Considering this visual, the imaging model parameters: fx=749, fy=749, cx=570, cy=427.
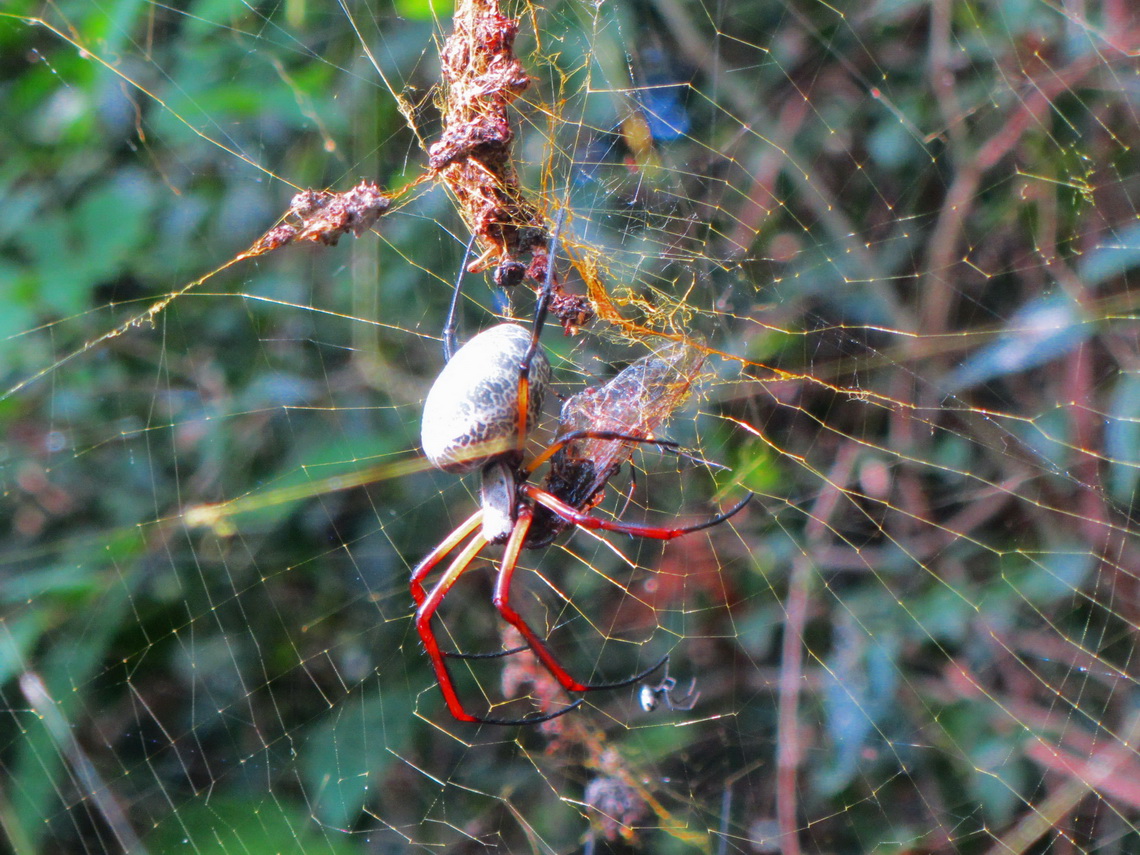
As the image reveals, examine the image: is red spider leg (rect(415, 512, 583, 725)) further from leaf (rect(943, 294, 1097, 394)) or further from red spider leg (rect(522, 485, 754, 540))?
leaf (rect(943, 294, 1097, 394))

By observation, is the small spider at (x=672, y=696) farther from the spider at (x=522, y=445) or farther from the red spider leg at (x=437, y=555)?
the red spider leg at (x=437, y=555)

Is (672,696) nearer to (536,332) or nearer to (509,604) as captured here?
(509,604)

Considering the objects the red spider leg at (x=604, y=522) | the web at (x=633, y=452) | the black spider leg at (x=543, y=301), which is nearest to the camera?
the black spider leg at (x=543, y=301)

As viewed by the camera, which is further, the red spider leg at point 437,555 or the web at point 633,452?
the web at point 633,452

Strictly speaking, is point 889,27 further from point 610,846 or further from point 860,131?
point 610,846

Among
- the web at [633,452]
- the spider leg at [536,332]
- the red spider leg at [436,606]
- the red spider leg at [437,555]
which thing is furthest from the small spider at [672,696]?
the spider leg at [536,332]

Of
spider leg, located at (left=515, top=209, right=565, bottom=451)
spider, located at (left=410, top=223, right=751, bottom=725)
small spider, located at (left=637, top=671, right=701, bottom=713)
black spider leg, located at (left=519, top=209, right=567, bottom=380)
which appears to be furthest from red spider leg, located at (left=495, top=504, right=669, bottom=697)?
small spider, located at (left=637, top=671, right=701, bottom=713)

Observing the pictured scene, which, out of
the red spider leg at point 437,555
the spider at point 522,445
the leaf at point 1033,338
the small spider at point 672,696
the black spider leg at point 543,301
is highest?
the black spider leg at point 543,301
